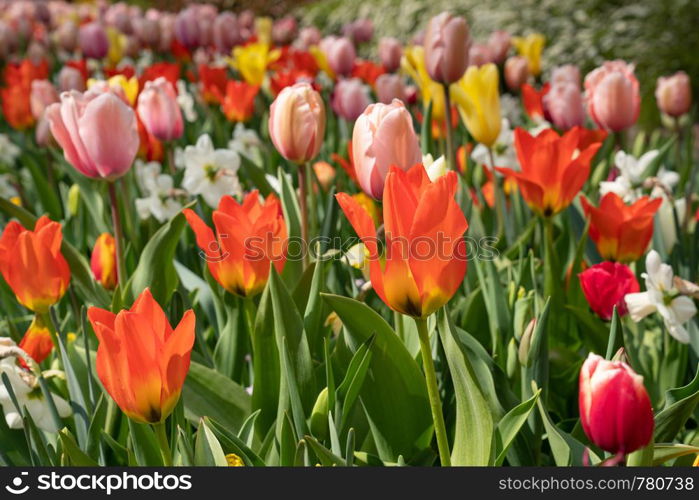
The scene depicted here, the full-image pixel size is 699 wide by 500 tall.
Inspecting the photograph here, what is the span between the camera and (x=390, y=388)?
1296 millimetres

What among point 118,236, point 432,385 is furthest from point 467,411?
point 118,236

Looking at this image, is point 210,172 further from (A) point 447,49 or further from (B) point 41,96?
(B) point 41,96

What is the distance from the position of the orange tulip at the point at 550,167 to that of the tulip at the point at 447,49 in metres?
0.44

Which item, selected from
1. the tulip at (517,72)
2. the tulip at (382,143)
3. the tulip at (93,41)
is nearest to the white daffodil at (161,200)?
the tulip at (382,143)

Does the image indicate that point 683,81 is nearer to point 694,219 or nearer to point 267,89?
point 694,219

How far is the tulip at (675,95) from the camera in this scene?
8.86ft

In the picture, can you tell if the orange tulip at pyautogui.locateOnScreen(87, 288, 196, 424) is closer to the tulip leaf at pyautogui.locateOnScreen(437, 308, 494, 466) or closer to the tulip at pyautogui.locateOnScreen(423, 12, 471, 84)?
the tulip leaf at pyautogui.locateOnScreen(437, 308, 494, 466)

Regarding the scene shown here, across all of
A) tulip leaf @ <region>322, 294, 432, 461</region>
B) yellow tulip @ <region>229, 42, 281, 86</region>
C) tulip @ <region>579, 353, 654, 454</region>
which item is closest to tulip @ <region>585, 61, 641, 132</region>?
tulip leaf @ <region>322, 294, 432, 461</region>

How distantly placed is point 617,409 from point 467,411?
0.27m

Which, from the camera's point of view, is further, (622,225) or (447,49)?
(447,49)

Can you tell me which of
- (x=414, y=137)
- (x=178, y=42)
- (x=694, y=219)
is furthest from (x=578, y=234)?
(x=178, y=42)

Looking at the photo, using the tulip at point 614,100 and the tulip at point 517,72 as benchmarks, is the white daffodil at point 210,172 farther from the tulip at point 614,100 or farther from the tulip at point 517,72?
the tulip at point 517,72

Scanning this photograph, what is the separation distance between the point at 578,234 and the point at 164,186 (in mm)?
920

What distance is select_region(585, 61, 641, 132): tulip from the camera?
2.08 metres
